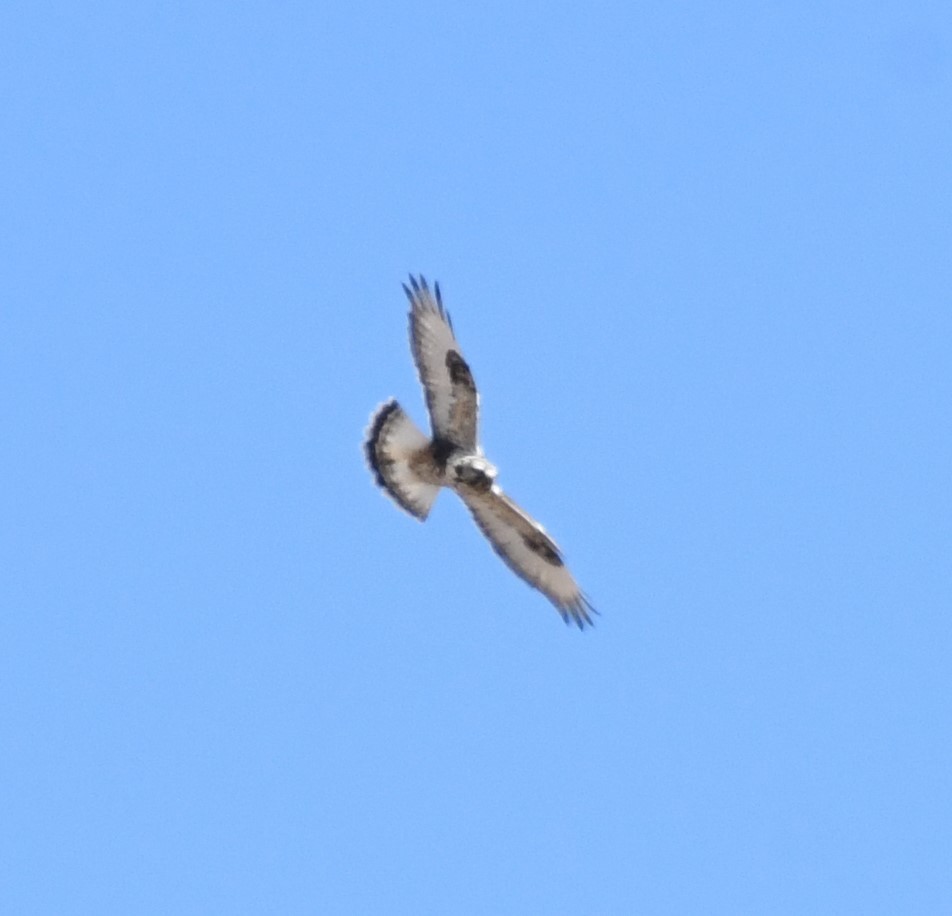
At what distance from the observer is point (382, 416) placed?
76.3ft

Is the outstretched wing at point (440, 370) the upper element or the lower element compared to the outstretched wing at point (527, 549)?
upper

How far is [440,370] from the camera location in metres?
22.6

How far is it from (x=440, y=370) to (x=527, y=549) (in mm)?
1734

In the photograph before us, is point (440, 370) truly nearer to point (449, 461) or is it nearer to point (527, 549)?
point (449, 461)

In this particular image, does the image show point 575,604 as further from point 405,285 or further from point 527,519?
point 405,285

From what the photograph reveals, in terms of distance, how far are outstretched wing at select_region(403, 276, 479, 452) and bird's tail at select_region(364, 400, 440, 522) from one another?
461mm

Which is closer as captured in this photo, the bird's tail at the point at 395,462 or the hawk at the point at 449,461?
the hawk at the point at 449,461

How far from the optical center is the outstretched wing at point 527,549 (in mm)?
22875

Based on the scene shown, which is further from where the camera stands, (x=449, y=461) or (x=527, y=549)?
(x=527, y=549)

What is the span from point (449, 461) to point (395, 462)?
66cm

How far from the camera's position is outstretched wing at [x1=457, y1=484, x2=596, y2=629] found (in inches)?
901

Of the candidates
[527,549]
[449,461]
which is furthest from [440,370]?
[527,549]

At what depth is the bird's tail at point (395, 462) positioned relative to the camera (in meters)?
23.1

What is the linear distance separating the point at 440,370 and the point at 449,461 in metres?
0.68
